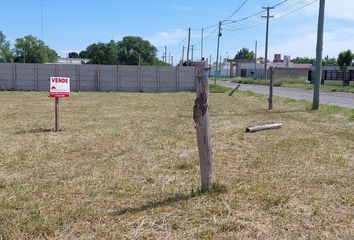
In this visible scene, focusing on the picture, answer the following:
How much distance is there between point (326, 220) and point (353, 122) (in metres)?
9.16

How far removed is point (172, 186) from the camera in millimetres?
5793

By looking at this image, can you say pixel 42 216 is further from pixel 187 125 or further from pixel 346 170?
pixel 187 125

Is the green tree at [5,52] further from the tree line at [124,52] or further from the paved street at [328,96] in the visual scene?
the paved street at [328,96]

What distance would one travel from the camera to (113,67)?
35750mm

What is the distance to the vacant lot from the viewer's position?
432 cm

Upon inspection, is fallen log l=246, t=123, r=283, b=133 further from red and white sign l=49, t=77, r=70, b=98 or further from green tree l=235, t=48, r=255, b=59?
green tree l=235, t=48, r=255, b=59

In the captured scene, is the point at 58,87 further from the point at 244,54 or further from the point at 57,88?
the point at 244,54

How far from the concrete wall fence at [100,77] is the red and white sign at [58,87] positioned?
2419 cm

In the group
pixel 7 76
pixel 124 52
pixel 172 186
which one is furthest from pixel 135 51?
pixel 172 186

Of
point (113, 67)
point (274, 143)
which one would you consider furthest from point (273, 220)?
point (113, 67)

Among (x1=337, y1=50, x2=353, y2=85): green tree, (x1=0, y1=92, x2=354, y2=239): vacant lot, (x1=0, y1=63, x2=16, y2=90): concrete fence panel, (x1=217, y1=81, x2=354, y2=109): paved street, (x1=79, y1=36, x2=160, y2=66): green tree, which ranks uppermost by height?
(x1=79, y1=36, x2=160, y2=66): green tree

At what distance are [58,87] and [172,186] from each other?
628cm

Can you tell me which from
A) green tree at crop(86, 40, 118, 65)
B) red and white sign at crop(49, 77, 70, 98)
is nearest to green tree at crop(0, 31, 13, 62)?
green tree at crop(86, 40, 118, 65)

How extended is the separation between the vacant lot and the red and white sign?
3.21 feet
